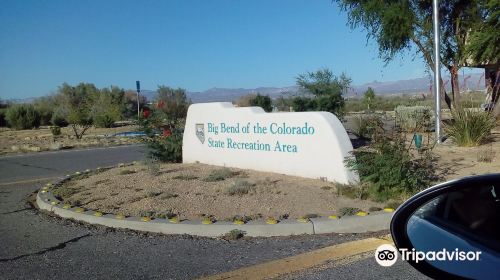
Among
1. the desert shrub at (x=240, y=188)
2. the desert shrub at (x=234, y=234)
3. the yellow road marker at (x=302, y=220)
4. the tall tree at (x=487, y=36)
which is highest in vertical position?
the tall tree at (x=487, y=36)

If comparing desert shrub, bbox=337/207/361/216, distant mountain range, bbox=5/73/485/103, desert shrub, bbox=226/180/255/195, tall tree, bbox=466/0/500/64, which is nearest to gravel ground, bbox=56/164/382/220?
desert shrub, bbox=226/180/255/195

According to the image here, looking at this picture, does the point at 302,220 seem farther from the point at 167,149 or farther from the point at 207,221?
the point at 167,149

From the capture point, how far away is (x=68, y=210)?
7.64 m

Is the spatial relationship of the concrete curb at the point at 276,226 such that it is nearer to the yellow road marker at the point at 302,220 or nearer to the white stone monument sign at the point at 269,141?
the yellow road marker at the point at 302,220

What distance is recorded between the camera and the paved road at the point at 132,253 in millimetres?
4859

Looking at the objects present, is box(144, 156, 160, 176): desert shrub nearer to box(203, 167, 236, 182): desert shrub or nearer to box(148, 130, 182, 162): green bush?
box(148, 130, 182, 162): green bush

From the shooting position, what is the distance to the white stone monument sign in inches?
332

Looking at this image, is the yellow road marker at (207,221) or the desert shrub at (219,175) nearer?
the yellow road marker at (207,221)

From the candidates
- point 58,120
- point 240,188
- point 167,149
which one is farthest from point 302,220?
point 58,120

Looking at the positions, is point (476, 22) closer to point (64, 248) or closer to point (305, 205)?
point (305, 205)

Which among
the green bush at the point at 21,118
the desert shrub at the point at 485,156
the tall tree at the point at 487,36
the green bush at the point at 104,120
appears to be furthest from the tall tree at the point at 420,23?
the green bush at the point at 21,118

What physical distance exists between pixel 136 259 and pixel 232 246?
104cm

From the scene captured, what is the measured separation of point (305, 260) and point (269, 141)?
4.77 meters

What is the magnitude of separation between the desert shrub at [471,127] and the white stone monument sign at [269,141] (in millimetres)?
5463
